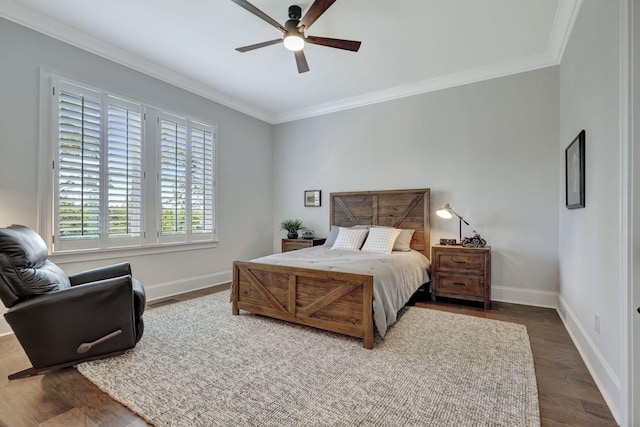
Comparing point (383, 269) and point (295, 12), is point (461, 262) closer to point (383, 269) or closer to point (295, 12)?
point (383, 269)

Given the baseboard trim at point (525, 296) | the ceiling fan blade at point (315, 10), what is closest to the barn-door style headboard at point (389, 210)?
the baseboard trim at point (525, 296)

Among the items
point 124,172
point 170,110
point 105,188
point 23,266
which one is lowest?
point 23,266

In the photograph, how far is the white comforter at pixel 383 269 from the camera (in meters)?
2.65

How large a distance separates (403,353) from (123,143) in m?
3.88

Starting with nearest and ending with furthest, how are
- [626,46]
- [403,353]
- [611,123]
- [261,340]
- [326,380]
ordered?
[626,46]
[611,123]
[326,380]
[403,353]
[261,340]

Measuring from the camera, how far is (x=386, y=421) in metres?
1.61

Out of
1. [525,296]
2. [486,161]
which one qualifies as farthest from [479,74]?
[525,296]

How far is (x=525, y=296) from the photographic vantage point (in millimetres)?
3752

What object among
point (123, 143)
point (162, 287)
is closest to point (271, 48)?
point (123, 143)

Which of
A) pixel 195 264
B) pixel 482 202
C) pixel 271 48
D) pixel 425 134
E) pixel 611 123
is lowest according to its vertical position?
pixel 195 264

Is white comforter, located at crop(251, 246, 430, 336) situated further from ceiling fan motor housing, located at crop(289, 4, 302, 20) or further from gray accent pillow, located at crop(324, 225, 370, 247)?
ceiling fan motor housing, located at crop(289, 4, 302, 20)

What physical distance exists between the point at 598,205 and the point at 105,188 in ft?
15.3

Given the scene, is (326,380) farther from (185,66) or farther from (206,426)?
(185,66)

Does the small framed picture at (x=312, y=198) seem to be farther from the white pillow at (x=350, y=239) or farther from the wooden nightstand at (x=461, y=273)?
the wooden nightstand at (x=461, y=273)
